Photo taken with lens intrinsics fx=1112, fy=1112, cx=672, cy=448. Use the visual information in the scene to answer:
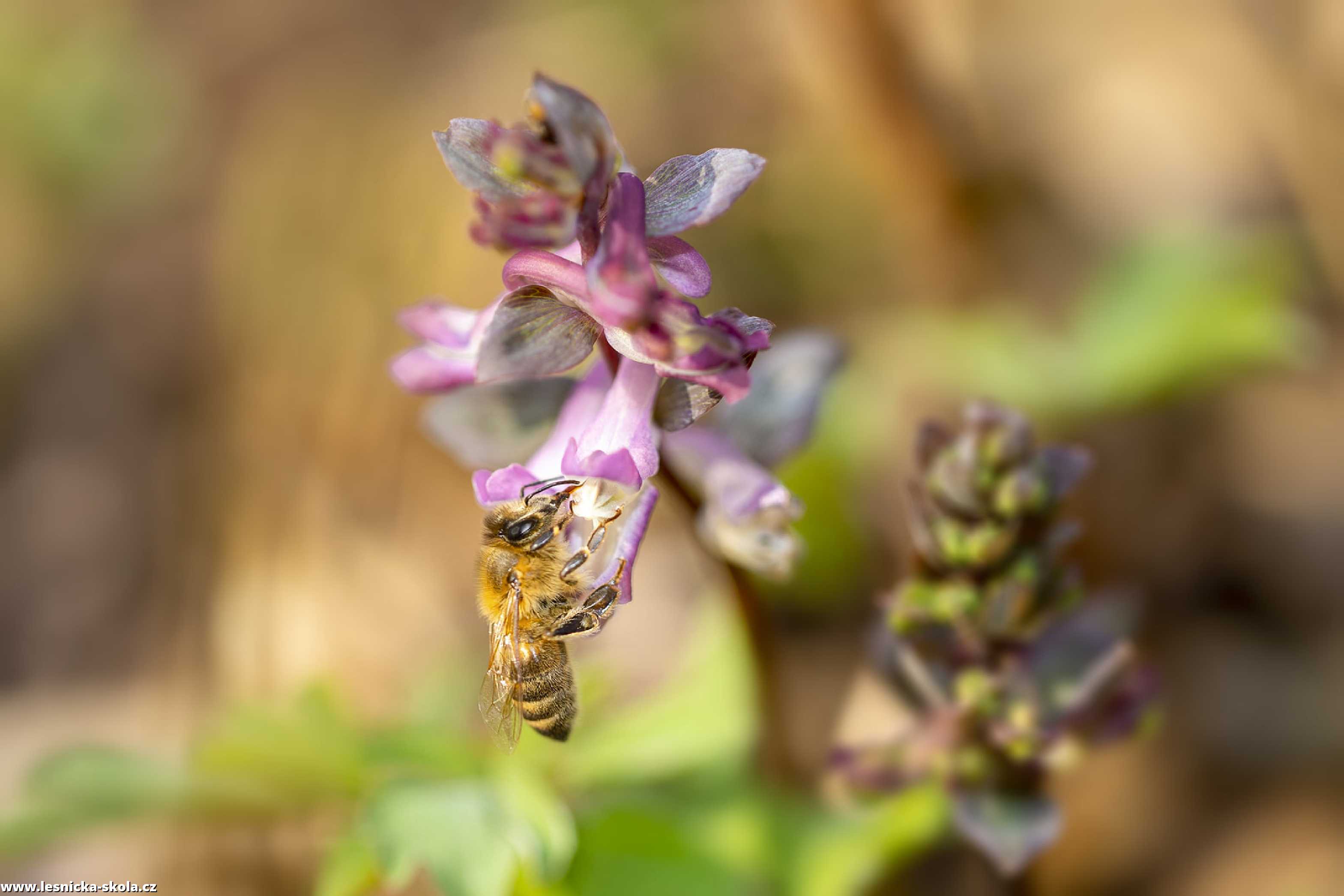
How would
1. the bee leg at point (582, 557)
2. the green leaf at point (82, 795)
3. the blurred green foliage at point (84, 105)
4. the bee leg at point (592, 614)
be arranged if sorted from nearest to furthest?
the bee leg at point (592, 614), the bee leg at point (582, 557), the green leaf at point (82, 795), the blurred green foliage at point (84, 105)

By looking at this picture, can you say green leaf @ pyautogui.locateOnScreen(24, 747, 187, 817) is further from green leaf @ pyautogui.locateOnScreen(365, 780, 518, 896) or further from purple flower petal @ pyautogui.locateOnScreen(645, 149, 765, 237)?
purple flower petal @ pyautogui.locateOnScreen(645, 149, 765, 237)

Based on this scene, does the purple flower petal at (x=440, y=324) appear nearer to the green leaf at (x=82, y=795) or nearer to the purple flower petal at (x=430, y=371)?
the purple flower petal at (x=430, y=371)

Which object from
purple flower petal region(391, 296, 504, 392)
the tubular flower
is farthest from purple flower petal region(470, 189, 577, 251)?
the tubular flower

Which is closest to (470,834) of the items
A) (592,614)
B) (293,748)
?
(293,748)

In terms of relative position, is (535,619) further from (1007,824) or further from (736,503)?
(1007,824)

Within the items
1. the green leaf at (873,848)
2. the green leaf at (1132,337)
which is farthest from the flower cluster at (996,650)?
the green leaf at (1132,337)
